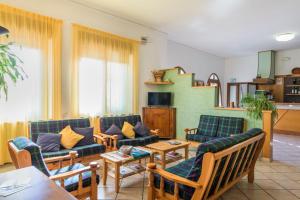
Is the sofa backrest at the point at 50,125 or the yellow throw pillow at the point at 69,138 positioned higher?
the sofa backrest at the point at 50,125

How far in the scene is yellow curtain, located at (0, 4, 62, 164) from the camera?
336 cm

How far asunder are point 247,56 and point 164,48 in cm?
467

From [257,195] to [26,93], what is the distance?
13.0 feet

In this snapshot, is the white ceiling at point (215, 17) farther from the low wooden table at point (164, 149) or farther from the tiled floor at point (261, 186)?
the tiled floor at point (261, 186)

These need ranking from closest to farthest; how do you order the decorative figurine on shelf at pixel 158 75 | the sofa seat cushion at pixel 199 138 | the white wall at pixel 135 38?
1. the white wall at pixel 135 38
2. the sofa seat cushion at pixel 199 138
3. the decorative figurine on shelf at pixel 158 75

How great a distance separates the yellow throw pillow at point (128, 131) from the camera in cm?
418

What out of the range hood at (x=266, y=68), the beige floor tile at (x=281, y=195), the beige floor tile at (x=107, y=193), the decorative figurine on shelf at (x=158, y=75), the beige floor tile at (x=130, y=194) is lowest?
the beige floor tile at (x=281, y=195)

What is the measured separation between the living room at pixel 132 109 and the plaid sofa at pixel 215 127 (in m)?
0.02

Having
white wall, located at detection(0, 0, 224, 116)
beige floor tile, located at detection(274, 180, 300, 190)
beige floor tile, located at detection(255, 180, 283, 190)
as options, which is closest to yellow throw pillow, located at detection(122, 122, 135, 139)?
white wall, located at detection(0, 0, 224, 116)

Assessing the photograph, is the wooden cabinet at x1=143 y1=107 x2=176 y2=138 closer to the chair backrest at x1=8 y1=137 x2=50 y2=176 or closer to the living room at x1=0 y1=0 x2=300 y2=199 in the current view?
the living room at x1=0 y1=0 x2=300 y2=199

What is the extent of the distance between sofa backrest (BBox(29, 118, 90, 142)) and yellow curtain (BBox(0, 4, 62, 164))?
1.41 ft

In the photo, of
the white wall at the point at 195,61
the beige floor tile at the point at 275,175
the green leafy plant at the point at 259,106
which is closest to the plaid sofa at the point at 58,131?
the beige floor tile at the point at 275,175

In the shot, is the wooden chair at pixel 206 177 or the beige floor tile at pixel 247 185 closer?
the wooden chair at pixel 206 177

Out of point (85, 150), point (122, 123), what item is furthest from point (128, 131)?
point (85, 150)
